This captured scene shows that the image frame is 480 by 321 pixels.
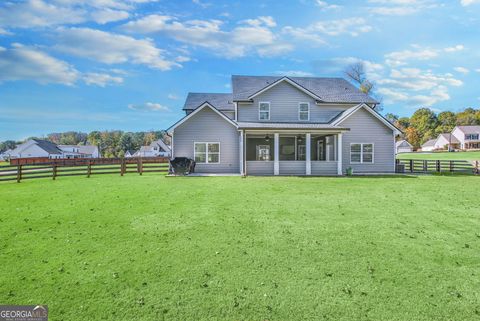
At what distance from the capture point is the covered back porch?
1953 cm

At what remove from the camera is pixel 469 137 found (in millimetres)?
86375

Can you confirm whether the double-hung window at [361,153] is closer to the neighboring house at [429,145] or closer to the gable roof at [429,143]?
the neighboring house at [429,145]

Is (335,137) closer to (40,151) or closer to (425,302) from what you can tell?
(425,302)

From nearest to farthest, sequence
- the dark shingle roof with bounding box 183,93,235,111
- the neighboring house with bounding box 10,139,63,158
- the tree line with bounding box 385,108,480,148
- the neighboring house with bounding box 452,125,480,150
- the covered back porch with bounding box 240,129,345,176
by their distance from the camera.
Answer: the covered back porch with bounding box 240,129,345,176
the dark shingle roof with bounding box 183,93,235,111
the neighboring house with bounding box 10,139,63,158
the neighboring house with bounding box 452,125,480,150
the tree line with bounding box 385,108,480,148

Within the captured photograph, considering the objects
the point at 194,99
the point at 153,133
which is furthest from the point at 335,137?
the point at 153,133

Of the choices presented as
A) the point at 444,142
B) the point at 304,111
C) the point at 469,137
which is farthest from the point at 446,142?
the point at 304,111

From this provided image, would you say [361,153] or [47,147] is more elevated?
[47,147]

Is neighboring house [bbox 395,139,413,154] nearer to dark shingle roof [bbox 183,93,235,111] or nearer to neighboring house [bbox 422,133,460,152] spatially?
neighboring house [bbox 422,133,460,152]

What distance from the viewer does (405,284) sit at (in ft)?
14.0

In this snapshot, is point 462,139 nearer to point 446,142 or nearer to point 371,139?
point 446,142

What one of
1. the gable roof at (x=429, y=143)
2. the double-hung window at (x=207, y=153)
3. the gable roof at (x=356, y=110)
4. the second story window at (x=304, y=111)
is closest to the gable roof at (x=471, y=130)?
the gable roof at (x=429, y=143)

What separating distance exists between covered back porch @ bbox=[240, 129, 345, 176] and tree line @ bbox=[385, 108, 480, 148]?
3362 inches

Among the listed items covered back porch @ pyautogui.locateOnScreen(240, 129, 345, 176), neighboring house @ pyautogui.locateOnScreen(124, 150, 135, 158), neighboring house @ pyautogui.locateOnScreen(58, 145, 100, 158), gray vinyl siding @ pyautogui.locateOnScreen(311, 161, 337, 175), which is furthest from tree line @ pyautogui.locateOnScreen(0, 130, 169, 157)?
gray vinyl siding @ pyautogui.locateOnScreen(311, 161, 337, 175)

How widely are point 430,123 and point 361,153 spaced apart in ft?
315
